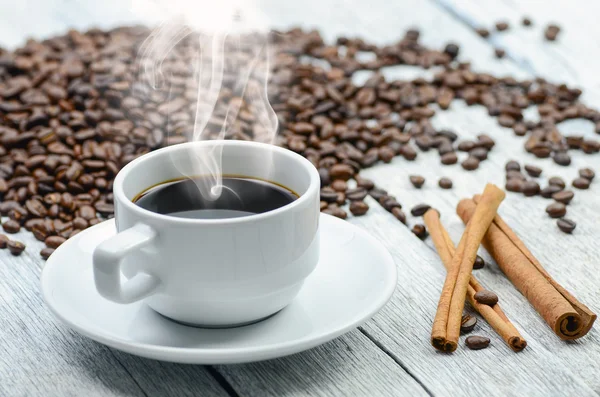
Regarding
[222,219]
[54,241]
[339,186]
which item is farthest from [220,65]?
[222,219]

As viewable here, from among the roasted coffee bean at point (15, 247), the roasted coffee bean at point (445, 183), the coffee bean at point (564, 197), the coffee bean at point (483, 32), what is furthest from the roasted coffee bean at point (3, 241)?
the coffee bean at point (483, 32)

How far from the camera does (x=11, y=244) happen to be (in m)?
1.46

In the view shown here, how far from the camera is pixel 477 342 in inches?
46.3

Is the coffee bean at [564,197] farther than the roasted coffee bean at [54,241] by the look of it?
Yes

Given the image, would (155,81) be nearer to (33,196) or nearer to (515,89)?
(33,196)

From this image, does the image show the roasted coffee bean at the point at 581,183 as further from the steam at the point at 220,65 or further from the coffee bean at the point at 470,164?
the steam at the point at 220,65

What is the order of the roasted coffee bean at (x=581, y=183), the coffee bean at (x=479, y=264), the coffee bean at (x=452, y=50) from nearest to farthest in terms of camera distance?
the coffee bean at (x=479, y=264) → the roasted coffee bean at (x=581, y=183) → the coffee bean at (x=452, y=50)

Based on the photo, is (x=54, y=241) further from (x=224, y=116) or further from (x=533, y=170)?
(x=533, y=170)

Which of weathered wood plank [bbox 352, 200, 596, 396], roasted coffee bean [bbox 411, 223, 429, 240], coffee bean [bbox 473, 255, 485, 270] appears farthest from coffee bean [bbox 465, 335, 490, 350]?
roasted coffee bean [bbox 411, 223, 429, 240]

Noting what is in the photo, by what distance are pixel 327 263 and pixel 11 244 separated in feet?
2.04

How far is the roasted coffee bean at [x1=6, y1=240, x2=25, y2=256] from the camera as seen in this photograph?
146 centimetres

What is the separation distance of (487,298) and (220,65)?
1218 mm

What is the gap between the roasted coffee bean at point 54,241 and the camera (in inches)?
58.2

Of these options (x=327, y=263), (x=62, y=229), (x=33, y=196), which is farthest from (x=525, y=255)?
(x=33, y=196)
